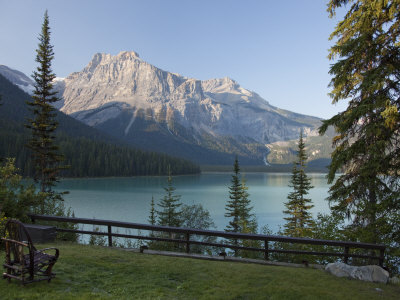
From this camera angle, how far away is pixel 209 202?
6612cm

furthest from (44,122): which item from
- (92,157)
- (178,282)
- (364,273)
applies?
(92,157)

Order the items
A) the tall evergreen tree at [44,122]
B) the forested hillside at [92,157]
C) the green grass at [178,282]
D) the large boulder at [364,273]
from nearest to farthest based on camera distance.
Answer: the green grass at [178,282] < the large boulder at [364,273] < the tall evergreen tree at [44,122] < the forested hillside at [92,157]

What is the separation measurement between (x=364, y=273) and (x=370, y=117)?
18.5ft

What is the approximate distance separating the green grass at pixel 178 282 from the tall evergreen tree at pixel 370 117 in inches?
134

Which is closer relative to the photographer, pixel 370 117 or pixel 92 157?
pixel 370 117

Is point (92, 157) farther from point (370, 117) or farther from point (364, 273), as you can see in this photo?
point (364, 273)

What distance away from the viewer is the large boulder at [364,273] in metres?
8.57

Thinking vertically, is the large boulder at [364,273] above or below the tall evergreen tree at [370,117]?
below

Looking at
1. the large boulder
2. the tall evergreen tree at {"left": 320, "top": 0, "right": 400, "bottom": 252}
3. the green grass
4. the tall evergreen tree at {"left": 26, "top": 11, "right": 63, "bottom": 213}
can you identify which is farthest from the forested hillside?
the large boulder

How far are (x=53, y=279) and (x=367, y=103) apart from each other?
11041 millimetres

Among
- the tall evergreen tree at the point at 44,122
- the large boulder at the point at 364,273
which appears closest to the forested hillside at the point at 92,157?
the tall evergreen tree at the point at 44,122

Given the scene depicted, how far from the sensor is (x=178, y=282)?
766cm

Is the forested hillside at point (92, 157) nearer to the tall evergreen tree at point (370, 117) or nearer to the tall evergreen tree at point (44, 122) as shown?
the tall evergreen tree at point (44, 122)

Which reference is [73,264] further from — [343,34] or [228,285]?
[343,34]
